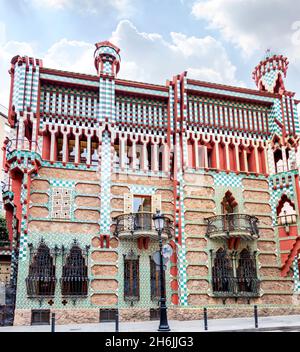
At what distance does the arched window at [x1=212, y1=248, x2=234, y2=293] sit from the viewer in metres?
20.1

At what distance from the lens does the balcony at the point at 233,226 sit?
20078mm

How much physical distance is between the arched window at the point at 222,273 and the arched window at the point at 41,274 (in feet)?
25.4

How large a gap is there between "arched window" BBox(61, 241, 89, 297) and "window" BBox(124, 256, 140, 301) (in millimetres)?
1874

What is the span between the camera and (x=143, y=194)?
68.2 feet

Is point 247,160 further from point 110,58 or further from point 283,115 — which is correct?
point 110,58

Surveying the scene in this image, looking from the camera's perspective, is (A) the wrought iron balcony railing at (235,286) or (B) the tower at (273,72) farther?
(B) the tower at (273,72)

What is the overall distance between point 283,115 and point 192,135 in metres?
5.56

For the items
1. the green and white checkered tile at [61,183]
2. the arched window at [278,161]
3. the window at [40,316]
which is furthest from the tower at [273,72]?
the window at [40,316]

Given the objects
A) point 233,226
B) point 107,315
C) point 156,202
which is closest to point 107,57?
point 156,202

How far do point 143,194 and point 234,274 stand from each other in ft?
19.8

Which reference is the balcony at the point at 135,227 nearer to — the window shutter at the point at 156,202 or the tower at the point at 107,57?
the window shutter at the point at 156,202

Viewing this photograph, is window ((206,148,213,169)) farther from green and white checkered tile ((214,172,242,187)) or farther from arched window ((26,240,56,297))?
arched window ((26,240,56,297))

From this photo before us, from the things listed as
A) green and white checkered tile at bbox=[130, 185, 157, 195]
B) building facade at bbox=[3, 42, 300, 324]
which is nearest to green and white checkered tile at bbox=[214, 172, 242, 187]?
building facade at bbox=[3, 42, 300, 324]
